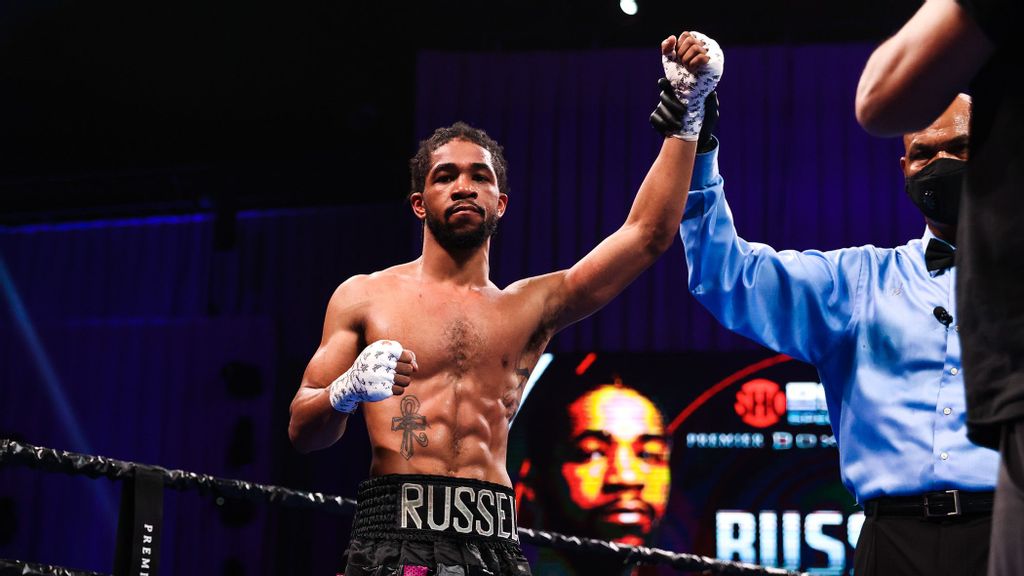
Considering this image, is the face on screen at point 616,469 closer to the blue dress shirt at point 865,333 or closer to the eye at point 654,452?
the eye at point 654,452

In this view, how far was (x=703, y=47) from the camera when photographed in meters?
2.05

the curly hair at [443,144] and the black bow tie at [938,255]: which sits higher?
the curly hair at [443,144]

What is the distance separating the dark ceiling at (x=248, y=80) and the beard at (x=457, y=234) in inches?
159

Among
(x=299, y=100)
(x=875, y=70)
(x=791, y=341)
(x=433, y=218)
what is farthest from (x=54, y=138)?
(x=875, y=70)

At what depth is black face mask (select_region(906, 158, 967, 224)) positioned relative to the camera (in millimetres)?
1851

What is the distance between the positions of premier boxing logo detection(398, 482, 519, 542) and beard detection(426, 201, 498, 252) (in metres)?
0.54

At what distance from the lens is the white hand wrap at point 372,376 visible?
1787 mm

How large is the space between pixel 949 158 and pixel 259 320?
235 inches

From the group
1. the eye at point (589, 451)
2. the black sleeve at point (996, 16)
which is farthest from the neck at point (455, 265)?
the eye at point (589, 451)

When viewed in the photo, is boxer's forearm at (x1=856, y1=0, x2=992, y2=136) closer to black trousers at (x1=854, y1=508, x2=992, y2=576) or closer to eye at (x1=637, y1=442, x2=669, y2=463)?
black trousers at (x1=854, y1=508, x2=992, y2=576)

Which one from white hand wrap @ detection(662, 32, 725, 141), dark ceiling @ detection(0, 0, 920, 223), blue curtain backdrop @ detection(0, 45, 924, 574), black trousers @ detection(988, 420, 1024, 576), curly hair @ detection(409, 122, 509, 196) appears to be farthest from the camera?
dark ceiling @ detection(0, 0, 920, 223)

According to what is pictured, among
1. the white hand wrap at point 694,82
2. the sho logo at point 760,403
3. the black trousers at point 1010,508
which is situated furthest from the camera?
the sho logo at point 760,403

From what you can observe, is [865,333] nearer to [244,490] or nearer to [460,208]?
→ [460,208]

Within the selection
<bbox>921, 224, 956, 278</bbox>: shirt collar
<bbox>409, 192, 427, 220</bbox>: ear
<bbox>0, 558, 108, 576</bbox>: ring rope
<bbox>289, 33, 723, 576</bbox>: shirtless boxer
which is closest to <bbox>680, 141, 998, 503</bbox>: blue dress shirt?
<bbox>921, 224, 956, 278</bbox>: shirt collar
